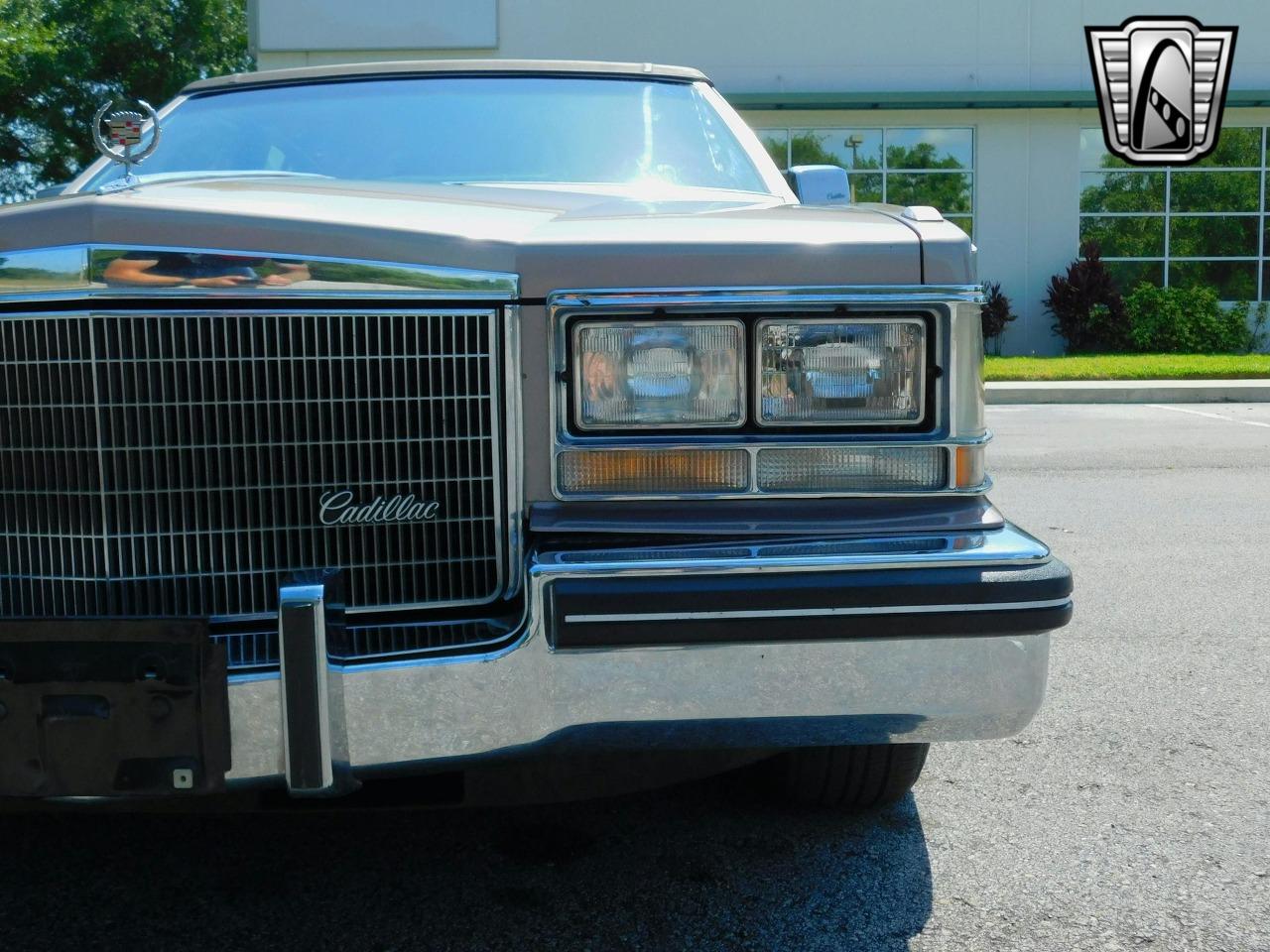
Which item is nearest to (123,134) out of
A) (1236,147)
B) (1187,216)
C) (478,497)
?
(478,497)

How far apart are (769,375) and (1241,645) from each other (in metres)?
2.71

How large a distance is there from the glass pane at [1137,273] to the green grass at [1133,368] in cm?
301

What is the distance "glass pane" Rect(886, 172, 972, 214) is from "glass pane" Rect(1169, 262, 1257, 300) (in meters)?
3.22

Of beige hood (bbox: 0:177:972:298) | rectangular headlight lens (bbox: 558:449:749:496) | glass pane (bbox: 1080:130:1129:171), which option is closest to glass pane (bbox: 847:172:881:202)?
glass pane (bbox: 1080:130:1129:171)

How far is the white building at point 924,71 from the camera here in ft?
59.0

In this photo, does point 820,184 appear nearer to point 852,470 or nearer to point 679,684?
point 852,470

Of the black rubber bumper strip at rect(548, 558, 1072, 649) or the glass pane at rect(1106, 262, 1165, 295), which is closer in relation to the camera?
the black rubber bumper strip at rect(548, 558, 1072, 649)

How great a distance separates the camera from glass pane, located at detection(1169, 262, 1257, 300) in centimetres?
1864

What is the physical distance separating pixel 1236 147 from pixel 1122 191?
69.0 inches

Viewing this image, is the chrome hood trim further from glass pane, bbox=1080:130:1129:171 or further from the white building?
glass pane, bbox=1080:130:1129:171

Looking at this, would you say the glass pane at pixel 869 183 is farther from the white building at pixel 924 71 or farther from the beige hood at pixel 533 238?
the beige hood at pixel 533 238

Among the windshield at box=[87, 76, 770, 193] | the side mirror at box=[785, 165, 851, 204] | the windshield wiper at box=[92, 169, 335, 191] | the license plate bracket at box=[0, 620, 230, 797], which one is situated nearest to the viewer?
the license plate bracket at box=[0, 620, 230, 797]

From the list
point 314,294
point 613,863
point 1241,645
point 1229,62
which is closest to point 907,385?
point 314,294

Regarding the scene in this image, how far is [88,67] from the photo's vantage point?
29.6m
